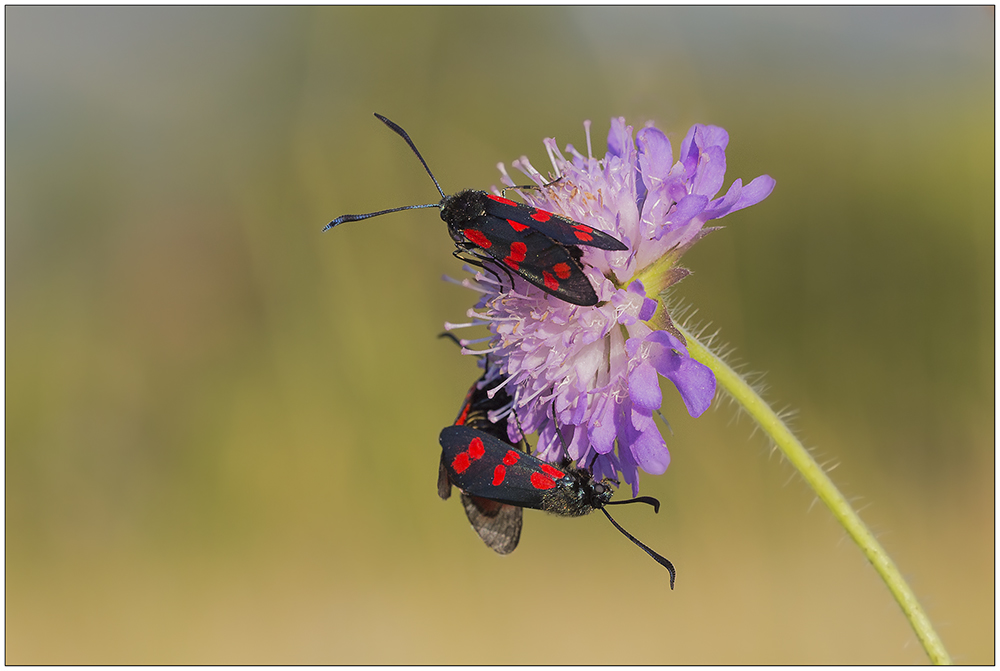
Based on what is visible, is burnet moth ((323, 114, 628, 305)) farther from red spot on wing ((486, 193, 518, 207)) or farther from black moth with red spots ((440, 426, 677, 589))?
black moth with red spots ((440, 426, 677, 589))

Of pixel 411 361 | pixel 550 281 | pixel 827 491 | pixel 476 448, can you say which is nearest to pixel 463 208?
pixel 550 281

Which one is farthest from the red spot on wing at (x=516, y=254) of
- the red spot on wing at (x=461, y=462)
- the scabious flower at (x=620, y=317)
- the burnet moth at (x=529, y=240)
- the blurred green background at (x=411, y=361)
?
the blurred green background at (x=411, y=361)

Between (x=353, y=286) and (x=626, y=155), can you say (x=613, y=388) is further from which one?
(x=353, y=286)

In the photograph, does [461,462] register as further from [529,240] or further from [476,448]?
[529,240]

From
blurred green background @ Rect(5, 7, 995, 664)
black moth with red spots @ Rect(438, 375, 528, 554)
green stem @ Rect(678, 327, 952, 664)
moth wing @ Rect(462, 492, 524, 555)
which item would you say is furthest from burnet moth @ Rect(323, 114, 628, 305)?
blurred green background @ Rect(5, 7, 995, 664)

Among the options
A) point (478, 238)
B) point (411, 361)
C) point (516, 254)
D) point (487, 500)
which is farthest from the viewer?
point (411, 361)

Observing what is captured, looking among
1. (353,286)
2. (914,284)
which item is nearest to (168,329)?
(353,286)
